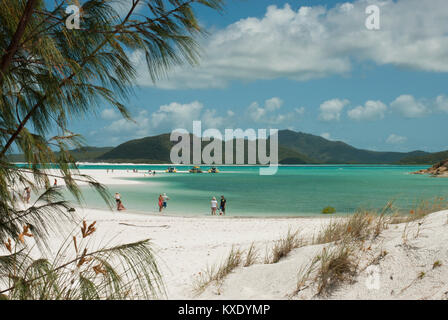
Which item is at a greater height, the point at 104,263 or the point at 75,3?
the point at 75,3

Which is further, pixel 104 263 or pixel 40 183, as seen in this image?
pixel 40 183

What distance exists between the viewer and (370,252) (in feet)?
14.9

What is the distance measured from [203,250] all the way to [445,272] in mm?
6309

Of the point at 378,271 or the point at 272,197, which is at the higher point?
the point at 378,271

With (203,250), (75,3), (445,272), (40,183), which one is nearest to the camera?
A: (75,3)

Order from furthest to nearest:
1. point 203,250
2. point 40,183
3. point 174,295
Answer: point 203,250 < point 174,295 < point 40,183

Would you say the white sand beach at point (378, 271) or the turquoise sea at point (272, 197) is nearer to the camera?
the white sand beach at point (378, 271)

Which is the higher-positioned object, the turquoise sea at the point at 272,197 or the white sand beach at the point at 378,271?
the white sand beach at the point at 378,271

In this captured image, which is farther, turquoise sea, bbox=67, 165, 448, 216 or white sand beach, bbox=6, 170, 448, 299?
turquoise sea, bbox=67, 165, 448, 216

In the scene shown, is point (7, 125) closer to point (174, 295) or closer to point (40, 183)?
point (40, 183)

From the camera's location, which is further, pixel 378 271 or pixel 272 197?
pixel 272 197

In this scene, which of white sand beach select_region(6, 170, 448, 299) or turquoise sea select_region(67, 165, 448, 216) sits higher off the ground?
white sand beach select_region(6, 170, 448, 299)
